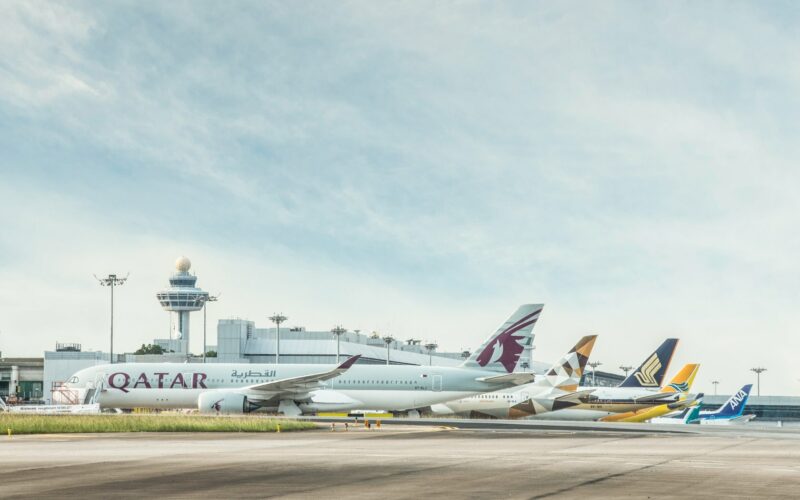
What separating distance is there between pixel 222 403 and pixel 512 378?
18.7m

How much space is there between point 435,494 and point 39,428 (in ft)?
94.2

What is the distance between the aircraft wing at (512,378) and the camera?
61438 mm

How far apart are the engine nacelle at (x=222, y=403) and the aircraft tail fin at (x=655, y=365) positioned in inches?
1425

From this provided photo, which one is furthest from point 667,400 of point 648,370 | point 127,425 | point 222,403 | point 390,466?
point 390,466

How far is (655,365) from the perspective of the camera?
82.2m

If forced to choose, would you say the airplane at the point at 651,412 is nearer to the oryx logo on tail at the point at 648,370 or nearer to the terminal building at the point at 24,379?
the oryx logo on tail at the point at 648,370

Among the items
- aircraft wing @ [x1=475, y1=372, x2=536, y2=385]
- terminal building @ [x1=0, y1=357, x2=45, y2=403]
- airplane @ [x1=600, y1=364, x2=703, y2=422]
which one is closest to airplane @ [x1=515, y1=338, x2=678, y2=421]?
airplane @ [x1=600, y1=364, x2=703, y2=422]

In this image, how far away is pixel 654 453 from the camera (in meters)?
32.5

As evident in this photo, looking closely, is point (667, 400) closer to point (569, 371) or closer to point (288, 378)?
point (569, 371)

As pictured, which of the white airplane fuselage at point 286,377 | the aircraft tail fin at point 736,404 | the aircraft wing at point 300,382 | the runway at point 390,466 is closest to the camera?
the runway at point 390,466

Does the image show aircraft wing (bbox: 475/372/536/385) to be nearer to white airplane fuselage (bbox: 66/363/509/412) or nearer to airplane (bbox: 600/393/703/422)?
white airplane fuselage (bbox: 66/363/509/412)

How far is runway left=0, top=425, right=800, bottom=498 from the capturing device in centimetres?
2008

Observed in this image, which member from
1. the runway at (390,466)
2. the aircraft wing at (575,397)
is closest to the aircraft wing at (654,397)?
the aircraft wing at (575,397)

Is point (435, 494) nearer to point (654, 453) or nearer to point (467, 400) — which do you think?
point (654, 453)
